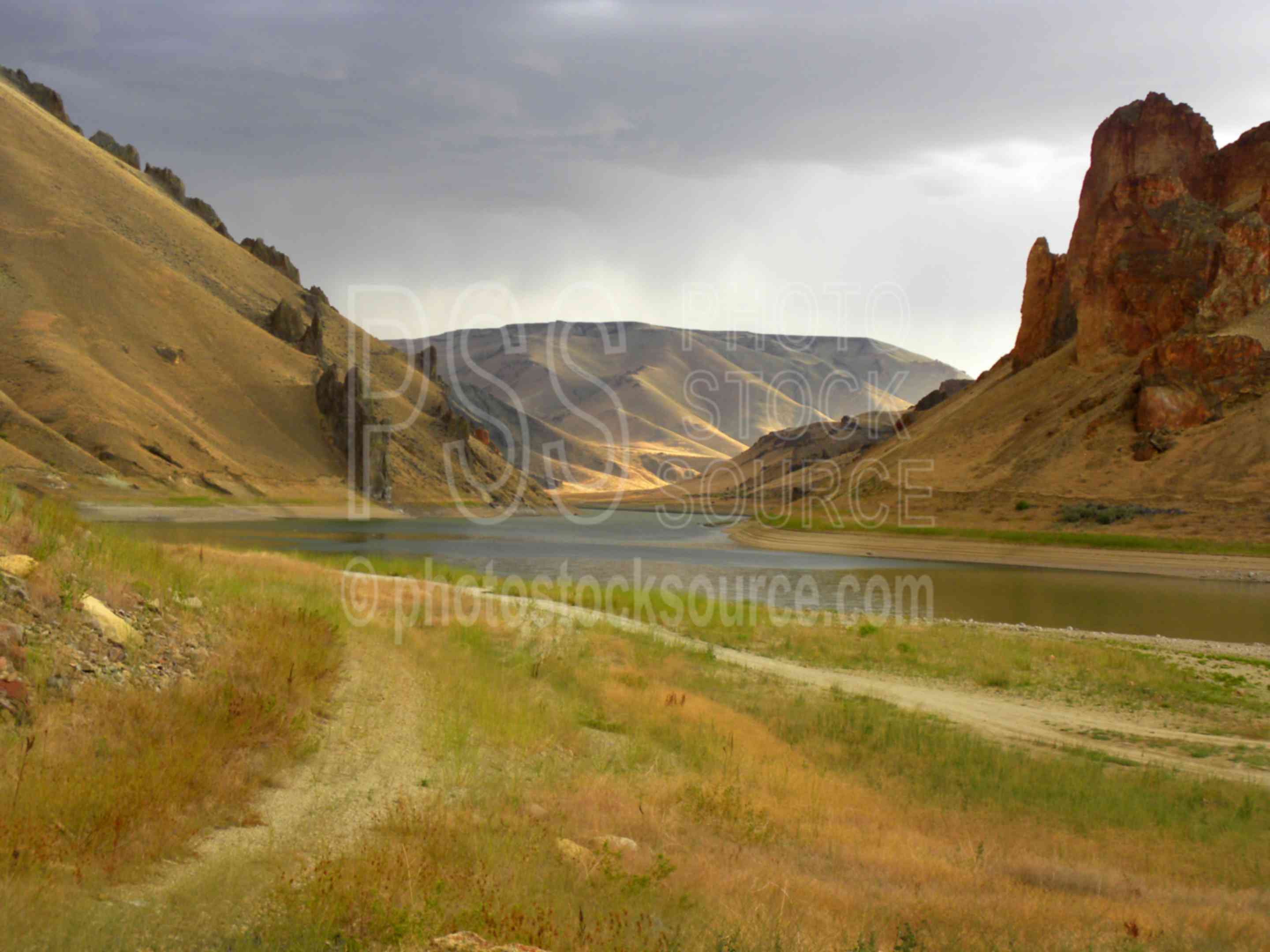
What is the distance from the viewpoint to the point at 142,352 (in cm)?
9750

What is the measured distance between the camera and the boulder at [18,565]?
8406 mm

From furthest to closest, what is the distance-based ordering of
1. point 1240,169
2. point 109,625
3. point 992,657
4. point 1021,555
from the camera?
point 1240,169, point 1021,555, point 992,657, point 109,625

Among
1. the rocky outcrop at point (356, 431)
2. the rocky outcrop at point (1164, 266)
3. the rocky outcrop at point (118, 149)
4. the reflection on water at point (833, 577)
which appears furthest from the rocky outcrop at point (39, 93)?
the rocky outcrop at point (1164, 266)

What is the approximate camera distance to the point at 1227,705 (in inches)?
717

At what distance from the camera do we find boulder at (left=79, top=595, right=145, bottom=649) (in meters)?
8.53

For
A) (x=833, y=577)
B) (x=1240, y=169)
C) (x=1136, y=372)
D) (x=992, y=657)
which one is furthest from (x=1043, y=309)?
(x=992, y=657)

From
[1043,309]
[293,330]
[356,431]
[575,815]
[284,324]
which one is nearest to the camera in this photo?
[575,815]

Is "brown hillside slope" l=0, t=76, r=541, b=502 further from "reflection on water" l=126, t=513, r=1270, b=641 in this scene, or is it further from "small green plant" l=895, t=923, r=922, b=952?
"small green plant" l=895, t=923, r=922, b=952

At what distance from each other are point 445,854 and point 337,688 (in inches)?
194

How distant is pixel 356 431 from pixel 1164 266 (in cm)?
8650

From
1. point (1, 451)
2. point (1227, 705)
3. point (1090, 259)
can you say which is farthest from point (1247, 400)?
point (1, 451)

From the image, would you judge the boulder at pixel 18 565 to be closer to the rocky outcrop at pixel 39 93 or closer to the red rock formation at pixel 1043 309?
→ the red rock formation at pixel 1043 309

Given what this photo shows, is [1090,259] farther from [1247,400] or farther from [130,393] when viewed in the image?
[130,393]

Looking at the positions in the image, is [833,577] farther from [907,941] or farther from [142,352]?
[142,352]
